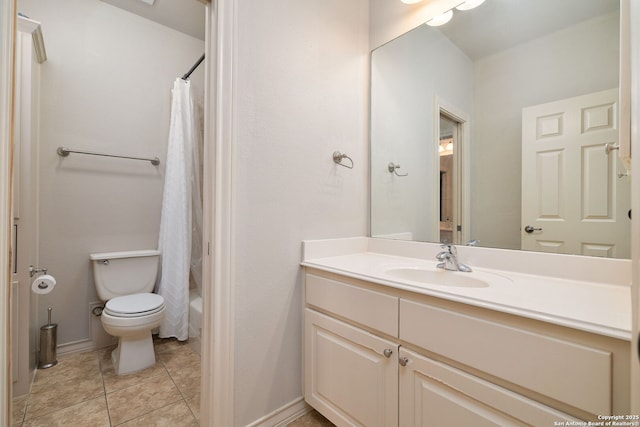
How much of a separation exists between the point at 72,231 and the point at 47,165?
48 centimetres

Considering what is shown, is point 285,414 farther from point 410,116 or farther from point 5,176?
point 410,116

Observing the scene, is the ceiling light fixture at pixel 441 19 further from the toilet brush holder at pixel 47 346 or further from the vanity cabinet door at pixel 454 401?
the toilet brush holder at pixel 47 346

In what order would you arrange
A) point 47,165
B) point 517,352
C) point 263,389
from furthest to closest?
point 47,165 → point 263,389 → point 517,352

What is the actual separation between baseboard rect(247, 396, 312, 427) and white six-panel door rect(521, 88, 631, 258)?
1.30 metres

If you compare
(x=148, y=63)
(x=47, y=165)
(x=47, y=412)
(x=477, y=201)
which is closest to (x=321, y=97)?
(x=477, y=201)

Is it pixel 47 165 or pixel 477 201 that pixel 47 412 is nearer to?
pixel 47 165

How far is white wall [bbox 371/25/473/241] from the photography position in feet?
4.91

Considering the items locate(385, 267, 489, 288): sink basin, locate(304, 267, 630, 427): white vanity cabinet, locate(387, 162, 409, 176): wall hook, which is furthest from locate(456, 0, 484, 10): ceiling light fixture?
locate(304, 267, 630, 427): white vanity cabinet

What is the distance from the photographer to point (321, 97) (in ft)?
4.88

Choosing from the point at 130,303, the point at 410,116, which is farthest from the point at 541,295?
the point at 130,303

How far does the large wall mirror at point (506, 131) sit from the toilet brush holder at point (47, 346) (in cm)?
219

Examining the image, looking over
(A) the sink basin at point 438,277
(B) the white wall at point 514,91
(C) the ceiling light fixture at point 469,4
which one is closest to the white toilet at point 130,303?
(A) the sink basin at point 438,277

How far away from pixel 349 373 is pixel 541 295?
29.8 inches

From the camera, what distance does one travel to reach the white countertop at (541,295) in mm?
655
